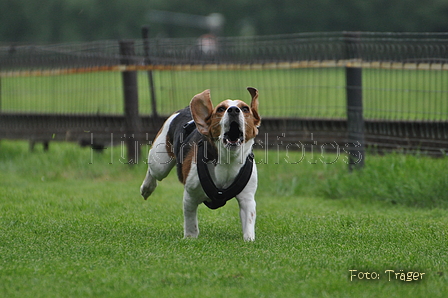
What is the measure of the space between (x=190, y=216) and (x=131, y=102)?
5.77 m

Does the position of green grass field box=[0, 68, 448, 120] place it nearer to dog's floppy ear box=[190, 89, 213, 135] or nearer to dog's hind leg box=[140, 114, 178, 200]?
dog's hind leg box=[140, 114, 178, 200]

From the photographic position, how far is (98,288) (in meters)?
4.61

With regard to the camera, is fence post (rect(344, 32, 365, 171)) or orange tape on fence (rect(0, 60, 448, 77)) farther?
fence post (rect(344, 32, 365, 171))

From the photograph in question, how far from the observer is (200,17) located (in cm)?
7000

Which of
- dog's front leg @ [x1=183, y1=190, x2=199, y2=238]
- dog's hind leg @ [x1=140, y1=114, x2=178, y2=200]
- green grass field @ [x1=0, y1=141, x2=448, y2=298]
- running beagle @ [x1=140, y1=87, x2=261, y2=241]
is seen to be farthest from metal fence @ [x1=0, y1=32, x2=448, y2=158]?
dog's front leg @ [x1=183, y1=190, x2=199, y2=238]

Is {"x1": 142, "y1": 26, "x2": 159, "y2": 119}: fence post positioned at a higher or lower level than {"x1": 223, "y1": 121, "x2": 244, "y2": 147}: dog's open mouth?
higher

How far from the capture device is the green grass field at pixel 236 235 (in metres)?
4.70

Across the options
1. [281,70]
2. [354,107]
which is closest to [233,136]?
[354,107]

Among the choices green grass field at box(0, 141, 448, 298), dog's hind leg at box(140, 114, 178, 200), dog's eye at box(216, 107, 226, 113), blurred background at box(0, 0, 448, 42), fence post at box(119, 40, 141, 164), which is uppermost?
blurred background at box(0, 0, 448, 42)

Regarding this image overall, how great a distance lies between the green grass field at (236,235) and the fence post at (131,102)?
0.42 m

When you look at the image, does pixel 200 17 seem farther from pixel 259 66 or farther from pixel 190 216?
pixel 190 216

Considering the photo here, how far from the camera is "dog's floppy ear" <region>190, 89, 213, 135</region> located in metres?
5.91

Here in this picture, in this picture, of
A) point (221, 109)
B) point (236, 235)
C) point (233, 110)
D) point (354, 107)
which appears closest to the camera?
point (233, 110)

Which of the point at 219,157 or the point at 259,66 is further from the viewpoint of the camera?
the point at 259,66
